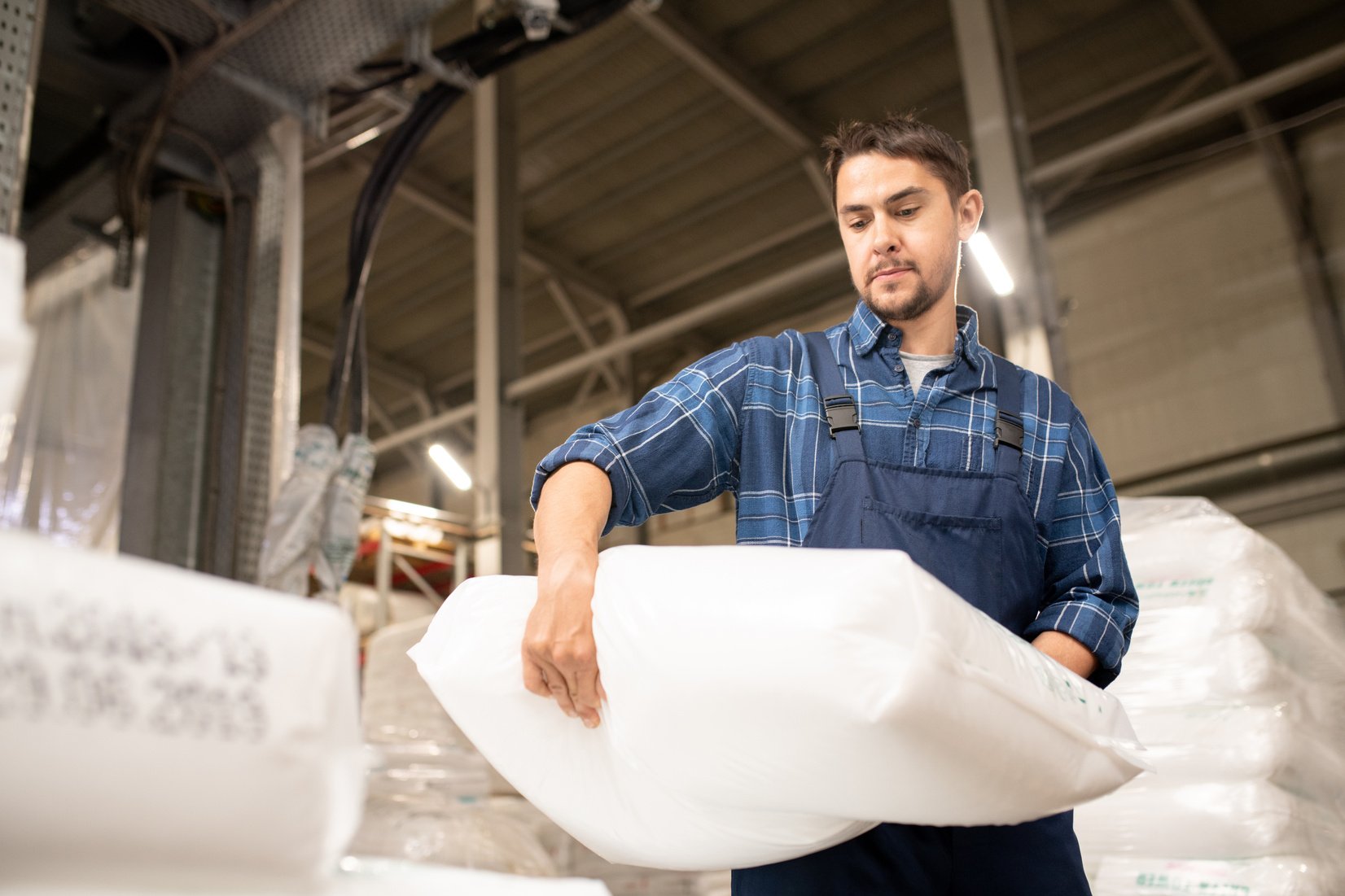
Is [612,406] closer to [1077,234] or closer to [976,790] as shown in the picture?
[1077,234]

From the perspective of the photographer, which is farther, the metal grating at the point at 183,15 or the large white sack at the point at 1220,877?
the metal grating at the point at 183,15

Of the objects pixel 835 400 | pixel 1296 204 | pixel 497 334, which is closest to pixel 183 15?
pixel 835 400

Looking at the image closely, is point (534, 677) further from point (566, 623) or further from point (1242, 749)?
point (1242, 749)

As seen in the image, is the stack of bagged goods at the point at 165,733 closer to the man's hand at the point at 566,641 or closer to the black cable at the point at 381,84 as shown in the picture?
the man's hand at the point at 566,641

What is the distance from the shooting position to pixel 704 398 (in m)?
1.50

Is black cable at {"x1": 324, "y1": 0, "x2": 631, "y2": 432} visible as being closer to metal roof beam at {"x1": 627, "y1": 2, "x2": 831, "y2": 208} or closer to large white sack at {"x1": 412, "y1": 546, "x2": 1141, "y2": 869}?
large white sack at {"x1": 412, "y1": 546, "x2": 1141, "y2": 869}

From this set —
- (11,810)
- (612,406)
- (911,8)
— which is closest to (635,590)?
(11,810)

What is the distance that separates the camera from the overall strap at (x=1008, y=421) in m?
1.50

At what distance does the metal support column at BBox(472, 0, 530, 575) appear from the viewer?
5.62 metres

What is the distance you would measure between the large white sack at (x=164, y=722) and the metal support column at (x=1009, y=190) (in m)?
3.76

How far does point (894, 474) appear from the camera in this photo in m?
1.44

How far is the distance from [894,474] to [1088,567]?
0.32 metres

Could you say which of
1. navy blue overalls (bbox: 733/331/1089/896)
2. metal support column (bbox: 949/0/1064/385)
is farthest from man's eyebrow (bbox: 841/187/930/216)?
metal support column (bbox: 949/0/1064/385)

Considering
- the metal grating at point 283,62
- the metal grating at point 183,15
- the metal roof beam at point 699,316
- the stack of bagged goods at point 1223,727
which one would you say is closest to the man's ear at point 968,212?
the stack of bagged goods at point 1223,727
